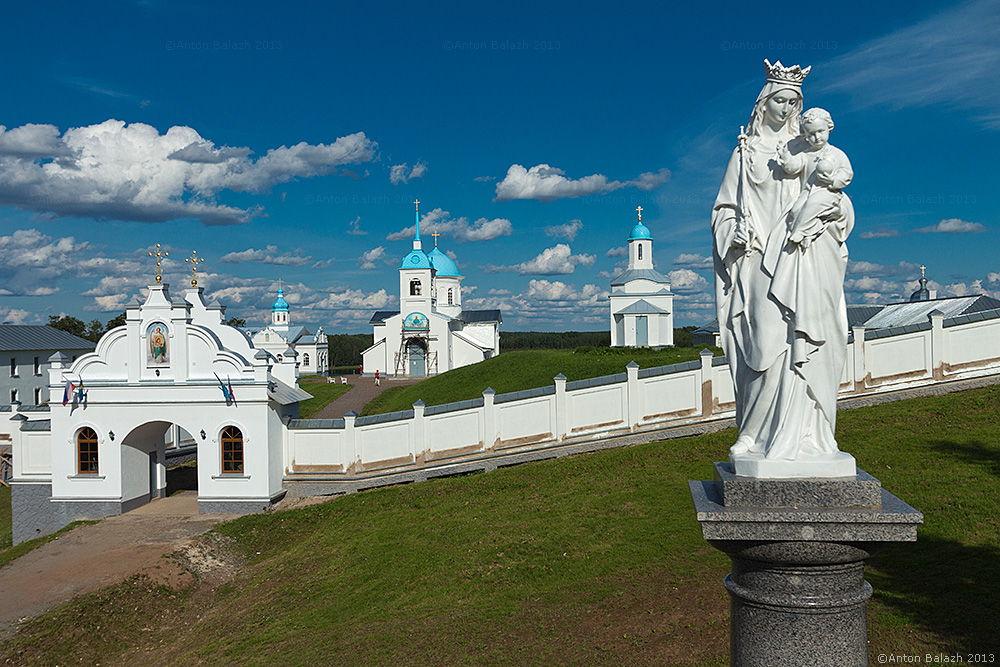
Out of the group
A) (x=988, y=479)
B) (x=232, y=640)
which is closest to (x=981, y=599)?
(x=988, y=479)

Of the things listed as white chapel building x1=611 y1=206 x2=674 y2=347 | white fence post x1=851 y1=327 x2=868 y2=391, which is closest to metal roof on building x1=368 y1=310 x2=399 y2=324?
white chapel building x1=611 y1=206 x2=674 y2=347

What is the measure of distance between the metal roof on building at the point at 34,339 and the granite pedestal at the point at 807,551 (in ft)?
208

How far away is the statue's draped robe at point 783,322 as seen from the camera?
171 inches

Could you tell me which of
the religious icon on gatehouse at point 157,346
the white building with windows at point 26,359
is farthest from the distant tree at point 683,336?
the white building with windows at point 26,359

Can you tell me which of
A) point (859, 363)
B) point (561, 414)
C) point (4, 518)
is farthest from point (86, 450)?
point (859, 363)

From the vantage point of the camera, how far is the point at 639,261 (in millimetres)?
47594

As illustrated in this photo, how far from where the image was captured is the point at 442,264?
70125 millimetres

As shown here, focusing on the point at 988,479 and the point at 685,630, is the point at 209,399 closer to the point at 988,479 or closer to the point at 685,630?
the point at 685,630

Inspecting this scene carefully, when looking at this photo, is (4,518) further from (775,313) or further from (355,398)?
(775,313)

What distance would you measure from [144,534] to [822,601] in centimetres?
1752

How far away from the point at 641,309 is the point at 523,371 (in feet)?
47.6

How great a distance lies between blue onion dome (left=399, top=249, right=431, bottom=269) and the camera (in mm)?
61869

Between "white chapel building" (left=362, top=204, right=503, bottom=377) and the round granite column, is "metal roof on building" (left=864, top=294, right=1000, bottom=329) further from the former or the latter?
"white chapel building" (left=362, top=204, right=503, bottom=377)

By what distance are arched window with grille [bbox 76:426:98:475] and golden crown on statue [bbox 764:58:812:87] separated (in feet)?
68.1
